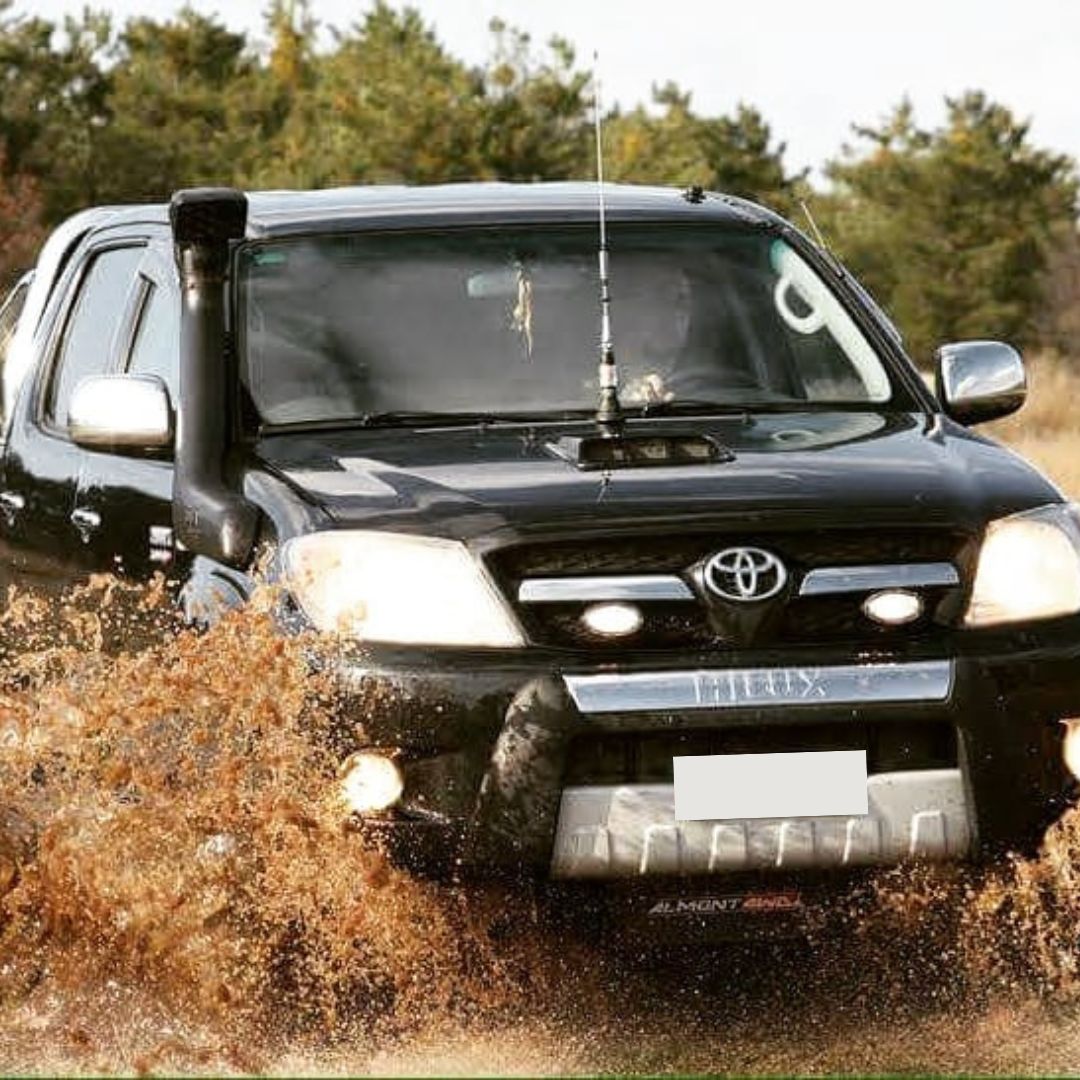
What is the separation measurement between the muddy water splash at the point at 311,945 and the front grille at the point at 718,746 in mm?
261

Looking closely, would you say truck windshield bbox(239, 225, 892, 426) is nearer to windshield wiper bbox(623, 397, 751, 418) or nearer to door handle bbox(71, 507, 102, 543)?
windshield wiper bbox(623, 397, 751, 418)

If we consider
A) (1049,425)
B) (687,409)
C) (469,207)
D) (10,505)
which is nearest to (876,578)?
(687,409)

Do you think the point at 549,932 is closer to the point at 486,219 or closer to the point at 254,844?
the point at 254,844

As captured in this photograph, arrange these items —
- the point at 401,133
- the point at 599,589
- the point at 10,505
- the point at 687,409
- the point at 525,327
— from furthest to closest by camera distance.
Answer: the point at 401,133 < the point at 10,505 < the point at 525,327 < the point at 687,409 < the point at 599,589

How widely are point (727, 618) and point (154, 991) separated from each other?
1340mm

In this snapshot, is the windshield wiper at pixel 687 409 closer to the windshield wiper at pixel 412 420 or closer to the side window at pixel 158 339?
the windshield wiper at pixel 412 420

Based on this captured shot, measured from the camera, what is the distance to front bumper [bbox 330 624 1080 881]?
5.59 metres

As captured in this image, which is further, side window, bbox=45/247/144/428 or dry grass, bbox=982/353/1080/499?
dry grass, bbox=982/353/1080/499

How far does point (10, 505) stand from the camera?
26.2 ft

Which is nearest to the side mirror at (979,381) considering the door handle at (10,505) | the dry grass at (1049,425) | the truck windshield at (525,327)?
the truck windshield at (525,327)

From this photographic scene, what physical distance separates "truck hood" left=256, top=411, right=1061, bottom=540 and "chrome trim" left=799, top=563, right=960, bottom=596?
9cm

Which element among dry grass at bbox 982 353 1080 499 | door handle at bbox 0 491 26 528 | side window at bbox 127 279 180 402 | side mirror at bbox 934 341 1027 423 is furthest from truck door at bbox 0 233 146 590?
dry grass at bbox 982 353 1080 499

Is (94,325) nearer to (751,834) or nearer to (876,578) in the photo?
(876,578)

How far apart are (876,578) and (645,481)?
1.60ft
